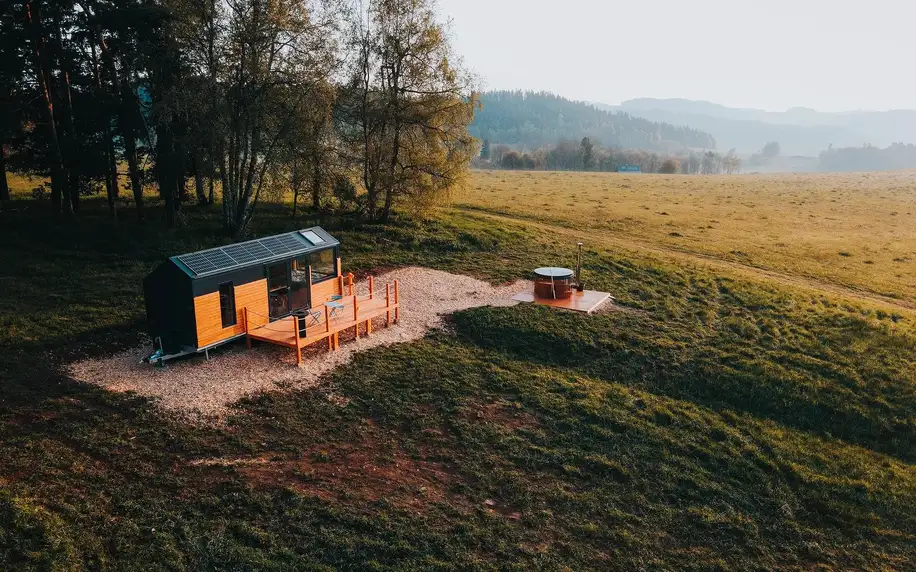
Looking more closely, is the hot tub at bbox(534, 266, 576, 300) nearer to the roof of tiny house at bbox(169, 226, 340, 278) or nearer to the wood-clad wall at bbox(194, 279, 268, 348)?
the roof of tiny house at bbox(169, 226, 340, 278)

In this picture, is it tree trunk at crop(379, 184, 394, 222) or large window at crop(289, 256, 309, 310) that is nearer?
large window at crop(289, 256, 309, 310)

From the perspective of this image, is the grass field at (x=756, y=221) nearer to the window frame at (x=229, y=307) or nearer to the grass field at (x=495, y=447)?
the grass field at (x=495, y=447)

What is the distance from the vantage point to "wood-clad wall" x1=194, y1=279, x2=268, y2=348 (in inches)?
624

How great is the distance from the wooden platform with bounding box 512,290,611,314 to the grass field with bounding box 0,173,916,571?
1167mm

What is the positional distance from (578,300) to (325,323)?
10450 millimetres

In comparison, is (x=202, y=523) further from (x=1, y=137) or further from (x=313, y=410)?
(x=1, y=137)

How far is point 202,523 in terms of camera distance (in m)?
10.0

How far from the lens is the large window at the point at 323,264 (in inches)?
758

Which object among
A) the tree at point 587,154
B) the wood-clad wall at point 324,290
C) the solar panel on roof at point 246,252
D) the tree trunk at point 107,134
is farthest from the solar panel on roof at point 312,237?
the tree at point 587,154

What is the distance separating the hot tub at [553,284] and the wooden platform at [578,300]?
244 millimetres

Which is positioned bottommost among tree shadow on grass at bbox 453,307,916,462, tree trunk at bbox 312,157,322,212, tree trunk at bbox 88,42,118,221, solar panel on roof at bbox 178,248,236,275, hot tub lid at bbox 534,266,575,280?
tree shadow on grass at bbox 453,307,916,462

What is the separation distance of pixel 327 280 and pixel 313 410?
6.54 meters

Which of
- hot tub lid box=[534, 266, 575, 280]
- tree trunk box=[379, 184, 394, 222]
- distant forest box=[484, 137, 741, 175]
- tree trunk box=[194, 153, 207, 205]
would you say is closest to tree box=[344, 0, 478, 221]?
tree trunk box=[379, 184, 394, 222]

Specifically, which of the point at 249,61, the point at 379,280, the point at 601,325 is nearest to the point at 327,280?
the point at 379,280
